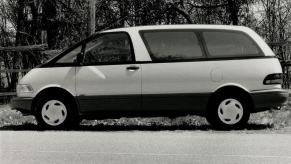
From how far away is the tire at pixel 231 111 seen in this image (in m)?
11.2

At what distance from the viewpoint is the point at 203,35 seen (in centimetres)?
1144

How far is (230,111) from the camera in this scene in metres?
11.3

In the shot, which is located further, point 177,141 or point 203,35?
point 203,35

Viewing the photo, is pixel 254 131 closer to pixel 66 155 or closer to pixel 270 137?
pixel 270 137

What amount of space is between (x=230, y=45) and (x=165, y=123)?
7.26ft

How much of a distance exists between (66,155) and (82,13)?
13632mm

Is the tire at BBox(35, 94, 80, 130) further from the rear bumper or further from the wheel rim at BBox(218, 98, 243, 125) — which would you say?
the rear bumper

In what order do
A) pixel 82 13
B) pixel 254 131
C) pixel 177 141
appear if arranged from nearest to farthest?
pixel 177 141
pixel 254 131
pixel 82 13

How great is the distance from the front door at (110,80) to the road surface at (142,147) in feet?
1.86

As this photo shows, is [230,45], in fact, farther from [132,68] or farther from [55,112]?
[55,112]

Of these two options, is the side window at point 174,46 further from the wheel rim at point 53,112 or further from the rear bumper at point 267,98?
the wheel rim at point 53,112

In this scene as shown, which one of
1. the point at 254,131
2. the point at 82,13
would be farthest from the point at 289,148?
the point at 82,13

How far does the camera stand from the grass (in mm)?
11881

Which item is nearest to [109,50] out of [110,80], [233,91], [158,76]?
[110,80]
